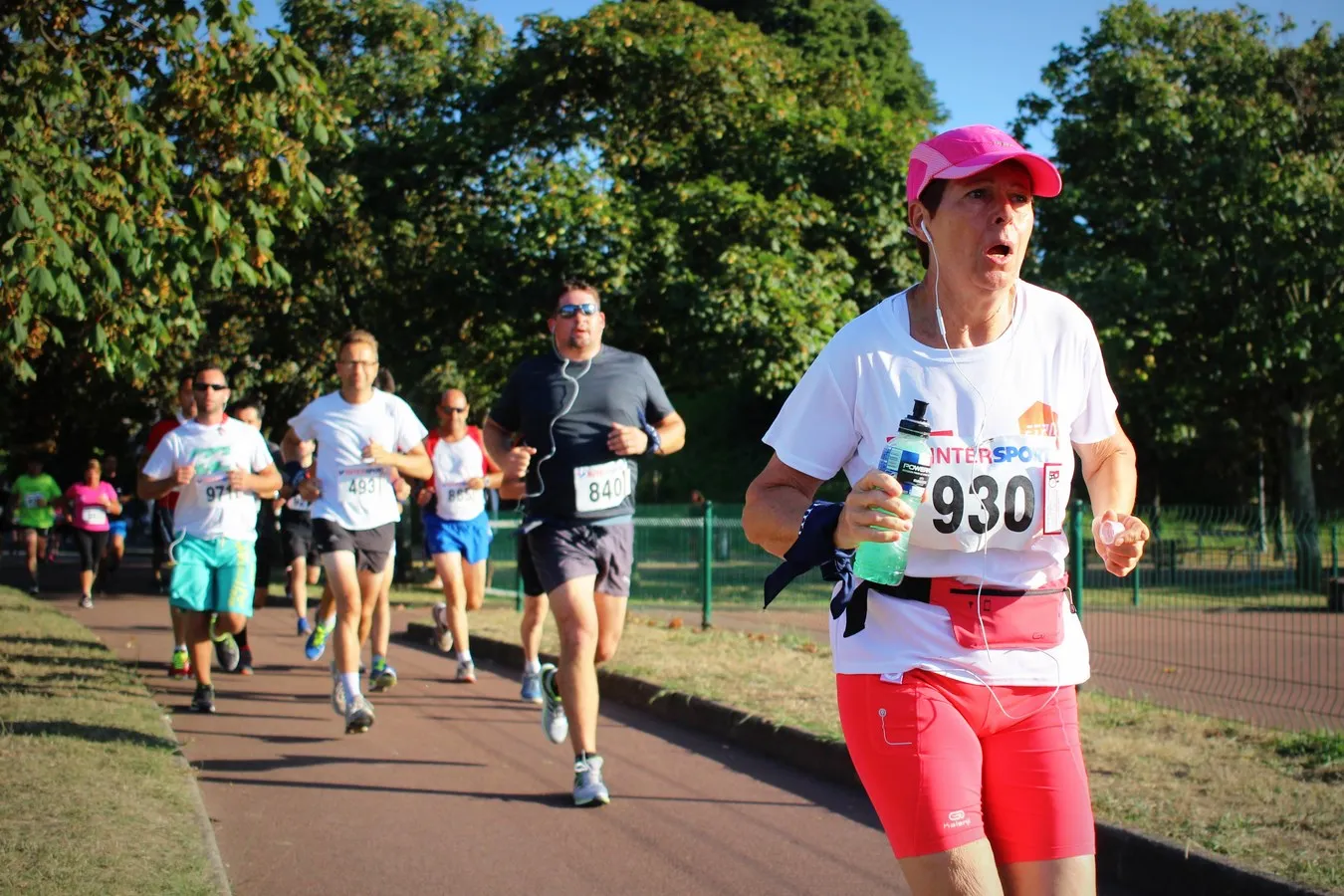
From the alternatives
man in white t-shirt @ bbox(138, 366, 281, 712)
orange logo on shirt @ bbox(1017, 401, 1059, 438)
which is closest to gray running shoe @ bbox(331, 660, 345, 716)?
man in white t-shirt @ bbox(138, 366, 281, 712)

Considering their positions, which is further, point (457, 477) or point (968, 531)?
point (457, 477)

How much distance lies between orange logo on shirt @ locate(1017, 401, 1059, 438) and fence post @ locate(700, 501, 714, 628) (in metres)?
10.8

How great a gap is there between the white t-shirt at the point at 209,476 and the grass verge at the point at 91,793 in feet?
3.67

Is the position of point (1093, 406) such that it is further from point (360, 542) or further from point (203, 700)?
point (203, 700)

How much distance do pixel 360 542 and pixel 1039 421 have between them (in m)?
6.05

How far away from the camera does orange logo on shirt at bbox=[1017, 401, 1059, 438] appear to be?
295cm

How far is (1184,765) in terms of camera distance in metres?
6.63

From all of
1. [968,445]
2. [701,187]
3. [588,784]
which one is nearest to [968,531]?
[968,445]

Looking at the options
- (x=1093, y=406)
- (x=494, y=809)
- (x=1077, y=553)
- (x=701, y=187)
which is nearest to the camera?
(x=1093, y=406)

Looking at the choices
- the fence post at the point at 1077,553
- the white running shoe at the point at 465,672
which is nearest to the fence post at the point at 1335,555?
the fence post at the point at 1077,553

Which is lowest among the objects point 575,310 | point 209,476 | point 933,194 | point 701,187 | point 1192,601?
point 1192,601

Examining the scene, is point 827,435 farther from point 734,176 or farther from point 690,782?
point 734,176

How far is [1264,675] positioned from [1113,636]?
1643 mm

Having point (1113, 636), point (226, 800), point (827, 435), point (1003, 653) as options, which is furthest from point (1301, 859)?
point (1113, 636)
